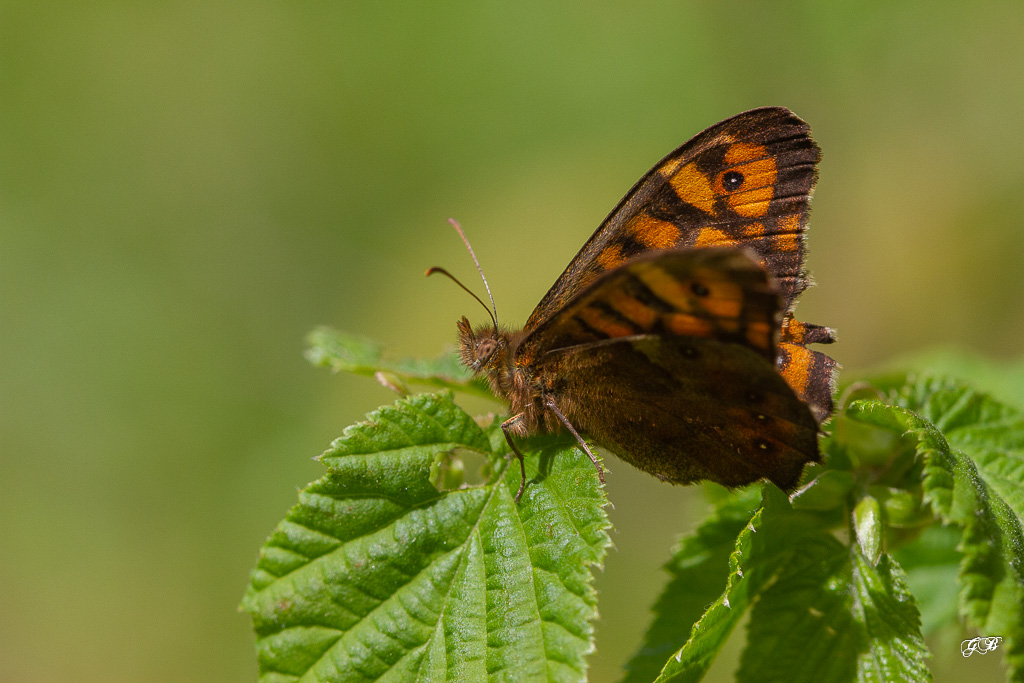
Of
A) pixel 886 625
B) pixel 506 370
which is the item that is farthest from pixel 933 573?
pixel 506 370

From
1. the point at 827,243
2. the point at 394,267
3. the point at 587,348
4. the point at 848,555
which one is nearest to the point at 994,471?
the point at 848,555

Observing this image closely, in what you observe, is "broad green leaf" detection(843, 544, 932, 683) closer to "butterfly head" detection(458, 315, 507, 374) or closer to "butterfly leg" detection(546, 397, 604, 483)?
"butterfly leg" detection(546, 397, 604, 483)

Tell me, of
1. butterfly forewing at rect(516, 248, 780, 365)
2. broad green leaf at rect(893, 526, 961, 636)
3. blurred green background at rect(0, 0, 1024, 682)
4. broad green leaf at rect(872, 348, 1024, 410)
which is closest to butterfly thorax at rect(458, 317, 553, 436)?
butterfly forewing at rect(516, 248, 780, 365)

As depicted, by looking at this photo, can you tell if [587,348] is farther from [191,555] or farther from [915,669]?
[191,555]

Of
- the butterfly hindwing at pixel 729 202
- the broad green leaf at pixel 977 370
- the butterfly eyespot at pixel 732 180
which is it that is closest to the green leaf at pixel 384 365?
the butterfly hindwing at pixel 729 202

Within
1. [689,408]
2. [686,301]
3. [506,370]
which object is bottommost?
[689,408]

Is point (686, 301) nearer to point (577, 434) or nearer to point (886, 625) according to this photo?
point (577, 434)

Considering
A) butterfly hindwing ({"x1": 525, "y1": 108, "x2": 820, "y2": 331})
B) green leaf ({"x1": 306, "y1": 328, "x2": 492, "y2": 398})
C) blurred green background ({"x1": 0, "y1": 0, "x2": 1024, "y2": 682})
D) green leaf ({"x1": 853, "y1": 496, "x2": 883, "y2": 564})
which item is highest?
blurred green background ({"x1": 0, "y1": 0, "x2": 1024, "y2": 682})
